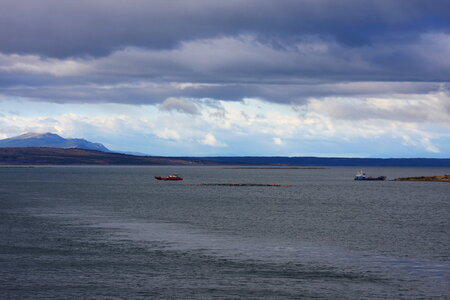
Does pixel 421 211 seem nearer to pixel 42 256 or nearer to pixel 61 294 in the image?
pixel 42 256

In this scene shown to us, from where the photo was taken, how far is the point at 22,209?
111 m

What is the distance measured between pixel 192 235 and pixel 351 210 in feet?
164

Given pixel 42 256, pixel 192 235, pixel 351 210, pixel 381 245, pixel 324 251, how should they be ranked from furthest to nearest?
1. pixel 351 210
2. pixel 192 235
3. pixel 381 245
4. pixel 324 251
5. pixel 42 256

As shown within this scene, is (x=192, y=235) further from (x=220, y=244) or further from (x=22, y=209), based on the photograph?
(x=22, y=209)

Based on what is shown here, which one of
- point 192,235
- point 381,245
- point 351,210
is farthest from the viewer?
point 351,210

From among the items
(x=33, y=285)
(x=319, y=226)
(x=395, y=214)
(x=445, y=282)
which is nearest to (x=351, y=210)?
(x=395, y=214)

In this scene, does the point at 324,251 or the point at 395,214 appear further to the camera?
the point at 395,214

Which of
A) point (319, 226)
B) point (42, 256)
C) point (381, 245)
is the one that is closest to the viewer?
point (42, 256)

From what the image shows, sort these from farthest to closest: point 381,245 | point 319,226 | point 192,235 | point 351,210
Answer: point 351,210
point 319,226
point 192,235
point 381,245

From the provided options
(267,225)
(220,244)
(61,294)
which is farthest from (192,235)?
(61,294)

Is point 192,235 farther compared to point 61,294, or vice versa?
point 192,235

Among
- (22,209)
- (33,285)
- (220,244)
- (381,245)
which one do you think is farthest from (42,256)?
(22,209)

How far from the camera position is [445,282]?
46.5 m

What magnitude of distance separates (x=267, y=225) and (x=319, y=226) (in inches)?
286
